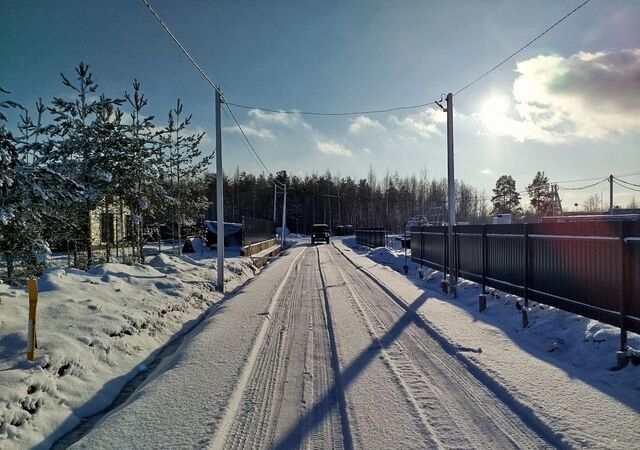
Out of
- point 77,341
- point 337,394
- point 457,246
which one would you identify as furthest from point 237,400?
point 457,246

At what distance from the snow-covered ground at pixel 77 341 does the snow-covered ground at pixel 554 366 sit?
4985 millimetres

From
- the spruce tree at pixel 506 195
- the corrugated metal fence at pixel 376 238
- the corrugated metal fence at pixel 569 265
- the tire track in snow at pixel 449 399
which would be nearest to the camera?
the tire track in snow at pixel 449 399

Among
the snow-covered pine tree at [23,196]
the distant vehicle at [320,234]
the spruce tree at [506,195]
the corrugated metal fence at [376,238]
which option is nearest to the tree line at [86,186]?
the snow-covered pine tree at [23,196]

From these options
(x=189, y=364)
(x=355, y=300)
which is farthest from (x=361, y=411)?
(x=355, y=300)

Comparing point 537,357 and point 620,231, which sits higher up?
point 620,231

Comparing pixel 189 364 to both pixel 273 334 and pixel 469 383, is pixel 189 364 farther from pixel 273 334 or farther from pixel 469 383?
pixel 469 383

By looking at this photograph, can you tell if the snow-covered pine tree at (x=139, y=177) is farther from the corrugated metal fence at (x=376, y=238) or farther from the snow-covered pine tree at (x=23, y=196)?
the corrugated metal fence at (x=376, y=238)

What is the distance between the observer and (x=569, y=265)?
7.82 metres

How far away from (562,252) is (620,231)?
177cm

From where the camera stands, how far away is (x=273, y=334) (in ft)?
25.7

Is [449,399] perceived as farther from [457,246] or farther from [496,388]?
[457,246]

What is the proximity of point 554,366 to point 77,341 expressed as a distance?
682cm

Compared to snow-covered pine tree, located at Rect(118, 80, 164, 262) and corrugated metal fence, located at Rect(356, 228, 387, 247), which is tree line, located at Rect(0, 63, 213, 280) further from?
corrugated metal fence, located at Rect(356, 228, 387, 247)

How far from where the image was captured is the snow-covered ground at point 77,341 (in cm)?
454
